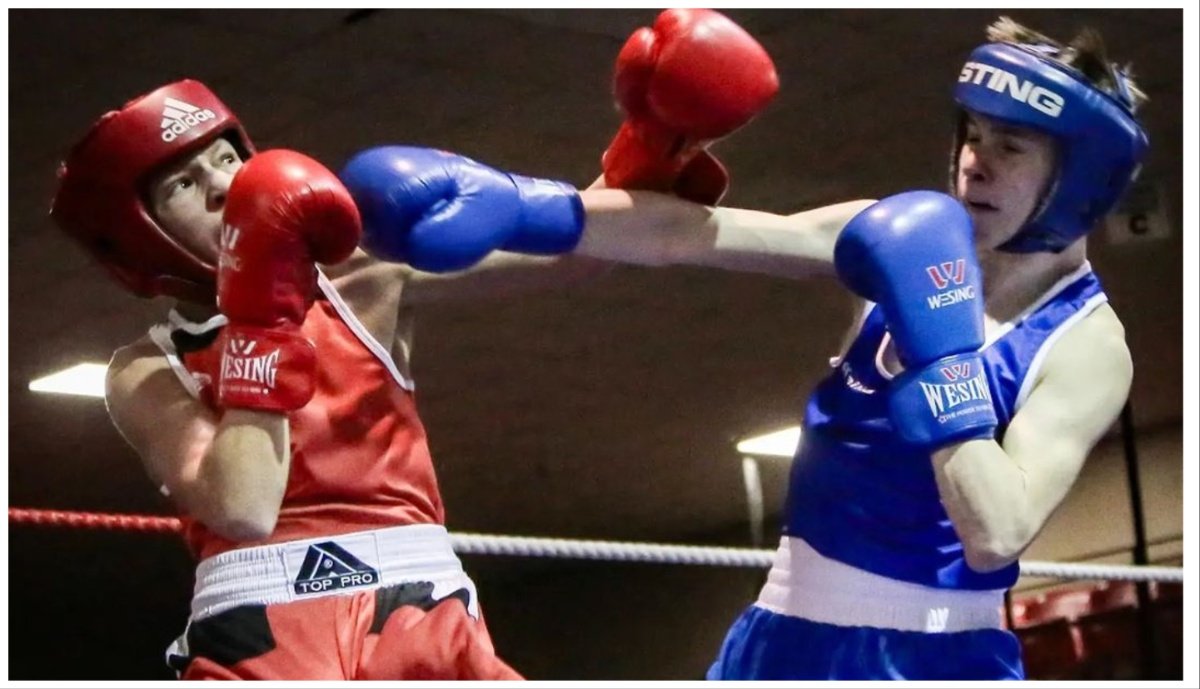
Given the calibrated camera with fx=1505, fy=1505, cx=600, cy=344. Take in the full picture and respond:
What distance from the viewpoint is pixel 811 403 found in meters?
1.62

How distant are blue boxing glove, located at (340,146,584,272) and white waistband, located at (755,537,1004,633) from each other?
0.43 metres

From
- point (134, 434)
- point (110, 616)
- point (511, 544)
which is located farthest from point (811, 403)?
point (110, 616)

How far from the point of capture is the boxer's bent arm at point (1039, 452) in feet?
4.42

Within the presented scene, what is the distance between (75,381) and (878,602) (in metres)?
4.63

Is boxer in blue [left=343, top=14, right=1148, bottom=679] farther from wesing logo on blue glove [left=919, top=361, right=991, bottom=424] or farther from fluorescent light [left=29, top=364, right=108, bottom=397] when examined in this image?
fluorescent light [left=29, top=364, right=108, bottom=397]

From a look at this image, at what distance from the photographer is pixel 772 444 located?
7102mm

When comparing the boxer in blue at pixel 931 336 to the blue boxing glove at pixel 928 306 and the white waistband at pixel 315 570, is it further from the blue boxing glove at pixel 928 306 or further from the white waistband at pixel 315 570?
the white waistband at pixel 315 570

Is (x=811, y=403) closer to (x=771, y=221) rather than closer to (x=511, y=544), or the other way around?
(x=771, y=221)

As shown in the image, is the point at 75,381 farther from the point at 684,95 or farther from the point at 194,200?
the point at 684,95

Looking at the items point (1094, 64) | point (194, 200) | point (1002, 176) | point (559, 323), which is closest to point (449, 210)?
point (194, 200)

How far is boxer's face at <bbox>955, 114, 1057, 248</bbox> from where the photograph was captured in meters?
1.52

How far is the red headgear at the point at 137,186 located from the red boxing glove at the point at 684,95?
417 mm

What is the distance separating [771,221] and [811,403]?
21 centimetres

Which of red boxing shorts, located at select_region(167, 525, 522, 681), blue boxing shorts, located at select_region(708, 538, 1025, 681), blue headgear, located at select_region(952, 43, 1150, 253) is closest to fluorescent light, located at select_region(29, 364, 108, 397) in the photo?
red boxing shorts, located at select_region(167, 525, 522, 681)
